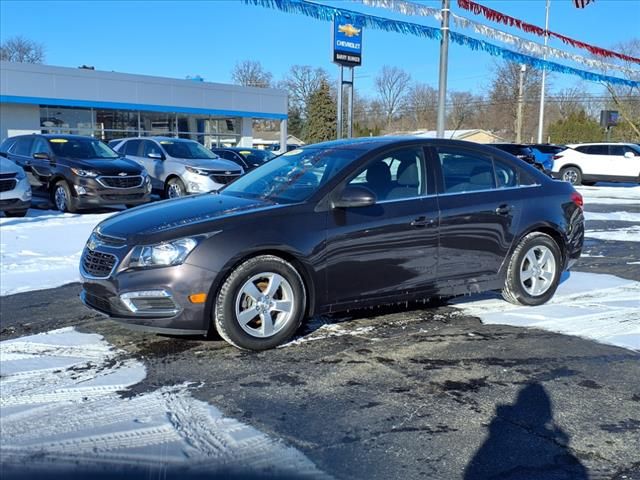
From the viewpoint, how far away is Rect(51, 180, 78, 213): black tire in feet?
40.8

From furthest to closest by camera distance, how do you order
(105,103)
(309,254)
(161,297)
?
(105,103)
(309,254)
(161,297)

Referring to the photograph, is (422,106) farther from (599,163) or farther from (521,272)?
(521,272)

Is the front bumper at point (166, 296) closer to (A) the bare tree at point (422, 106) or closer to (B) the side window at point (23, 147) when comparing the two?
(B) the side window at point (23, 147)

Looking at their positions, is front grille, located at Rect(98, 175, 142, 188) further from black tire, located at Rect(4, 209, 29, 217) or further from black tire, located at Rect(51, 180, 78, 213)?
black tire, located at Rect(4, 209, 29, 217)

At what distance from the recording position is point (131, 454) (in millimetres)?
3066

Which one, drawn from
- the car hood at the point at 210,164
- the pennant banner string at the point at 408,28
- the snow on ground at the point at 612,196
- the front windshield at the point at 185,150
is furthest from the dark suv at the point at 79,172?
the snow on ground at the point at 612,196

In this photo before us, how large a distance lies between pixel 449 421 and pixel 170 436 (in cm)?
152

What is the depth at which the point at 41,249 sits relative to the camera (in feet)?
28.9

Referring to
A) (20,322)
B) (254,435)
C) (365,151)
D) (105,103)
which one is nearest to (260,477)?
(254,435)

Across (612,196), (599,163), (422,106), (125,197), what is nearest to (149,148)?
(125,197)

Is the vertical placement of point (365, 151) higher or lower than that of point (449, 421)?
higher

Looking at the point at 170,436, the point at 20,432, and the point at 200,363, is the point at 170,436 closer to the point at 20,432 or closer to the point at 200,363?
the point at 20,432

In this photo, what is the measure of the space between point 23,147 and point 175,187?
349 centimetres

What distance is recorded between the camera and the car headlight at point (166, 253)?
4.34 m
